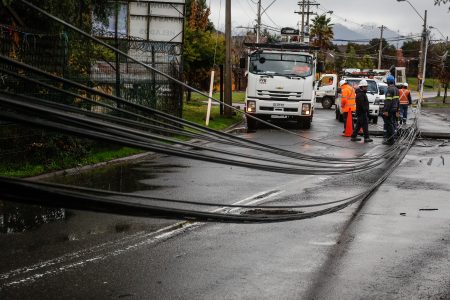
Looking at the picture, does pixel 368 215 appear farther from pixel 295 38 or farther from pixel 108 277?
pixel 295 38

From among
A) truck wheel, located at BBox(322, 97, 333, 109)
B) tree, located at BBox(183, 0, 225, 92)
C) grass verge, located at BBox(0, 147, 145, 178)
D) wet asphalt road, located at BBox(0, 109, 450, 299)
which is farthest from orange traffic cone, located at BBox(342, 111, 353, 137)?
truck wheel, located at BBox(322, 97, 333, 109)

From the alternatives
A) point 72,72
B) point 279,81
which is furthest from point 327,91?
point 72,72

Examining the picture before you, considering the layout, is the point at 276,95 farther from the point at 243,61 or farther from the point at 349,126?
the point at 349,126

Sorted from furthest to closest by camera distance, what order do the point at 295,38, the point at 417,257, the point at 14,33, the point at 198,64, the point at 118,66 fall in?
the point at 198,64 < the point at 295,38 < the point at 118,66 < the point at 14,33 < the point at 417,257

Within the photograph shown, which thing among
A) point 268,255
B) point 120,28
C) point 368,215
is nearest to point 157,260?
point 268,255

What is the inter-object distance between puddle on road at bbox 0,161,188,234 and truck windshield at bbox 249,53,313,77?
33.5 feet

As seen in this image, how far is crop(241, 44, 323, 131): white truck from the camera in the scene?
23062 millimetres

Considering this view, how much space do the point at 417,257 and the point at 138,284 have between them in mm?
3167

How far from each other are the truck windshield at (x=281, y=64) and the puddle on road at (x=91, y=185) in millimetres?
10207

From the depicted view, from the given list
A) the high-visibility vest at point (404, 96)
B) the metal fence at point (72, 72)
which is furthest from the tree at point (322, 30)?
the metal fence at point (72, 72)

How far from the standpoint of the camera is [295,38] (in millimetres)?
33219

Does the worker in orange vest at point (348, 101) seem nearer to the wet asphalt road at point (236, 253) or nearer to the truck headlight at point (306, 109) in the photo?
the truck headlight at point (306, 109)

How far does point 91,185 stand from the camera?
1060cm

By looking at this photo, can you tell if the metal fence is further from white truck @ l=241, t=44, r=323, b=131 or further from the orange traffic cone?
the orange traffic cone
